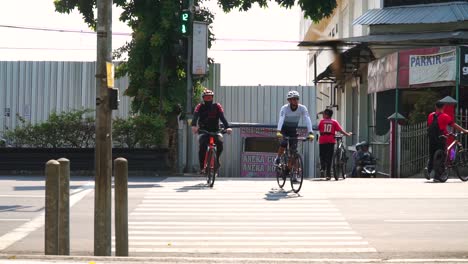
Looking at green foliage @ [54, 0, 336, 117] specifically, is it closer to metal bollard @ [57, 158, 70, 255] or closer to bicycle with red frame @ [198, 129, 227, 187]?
bicycle with red frame @ [198, 129, 227, 187]

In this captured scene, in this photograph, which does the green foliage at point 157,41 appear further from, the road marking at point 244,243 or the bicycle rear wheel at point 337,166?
the road marking at point 244,243

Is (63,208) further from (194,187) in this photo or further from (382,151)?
(382,151)

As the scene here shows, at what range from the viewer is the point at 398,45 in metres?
28.5

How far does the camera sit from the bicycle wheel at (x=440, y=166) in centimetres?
1623

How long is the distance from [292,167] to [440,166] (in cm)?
413

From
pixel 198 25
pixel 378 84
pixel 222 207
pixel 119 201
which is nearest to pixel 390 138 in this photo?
pixel 378 84

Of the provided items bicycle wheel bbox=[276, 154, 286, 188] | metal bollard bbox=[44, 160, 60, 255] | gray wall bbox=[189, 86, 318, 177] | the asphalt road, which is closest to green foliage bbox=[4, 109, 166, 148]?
the asphalt road

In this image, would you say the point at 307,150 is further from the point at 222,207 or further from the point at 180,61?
the point at 222,207

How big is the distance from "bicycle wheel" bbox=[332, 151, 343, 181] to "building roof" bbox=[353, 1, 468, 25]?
11.1 m

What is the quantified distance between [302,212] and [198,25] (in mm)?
8167

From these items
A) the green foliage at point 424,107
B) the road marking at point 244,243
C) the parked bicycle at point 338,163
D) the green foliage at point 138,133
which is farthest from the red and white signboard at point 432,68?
the road marking at point 244,243

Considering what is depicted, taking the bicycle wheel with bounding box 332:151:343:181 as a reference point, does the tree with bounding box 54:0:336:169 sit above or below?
above

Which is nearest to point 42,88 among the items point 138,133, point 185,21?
point 138,133

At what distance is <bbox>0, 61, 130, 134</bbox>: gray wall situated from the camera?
25.8m
